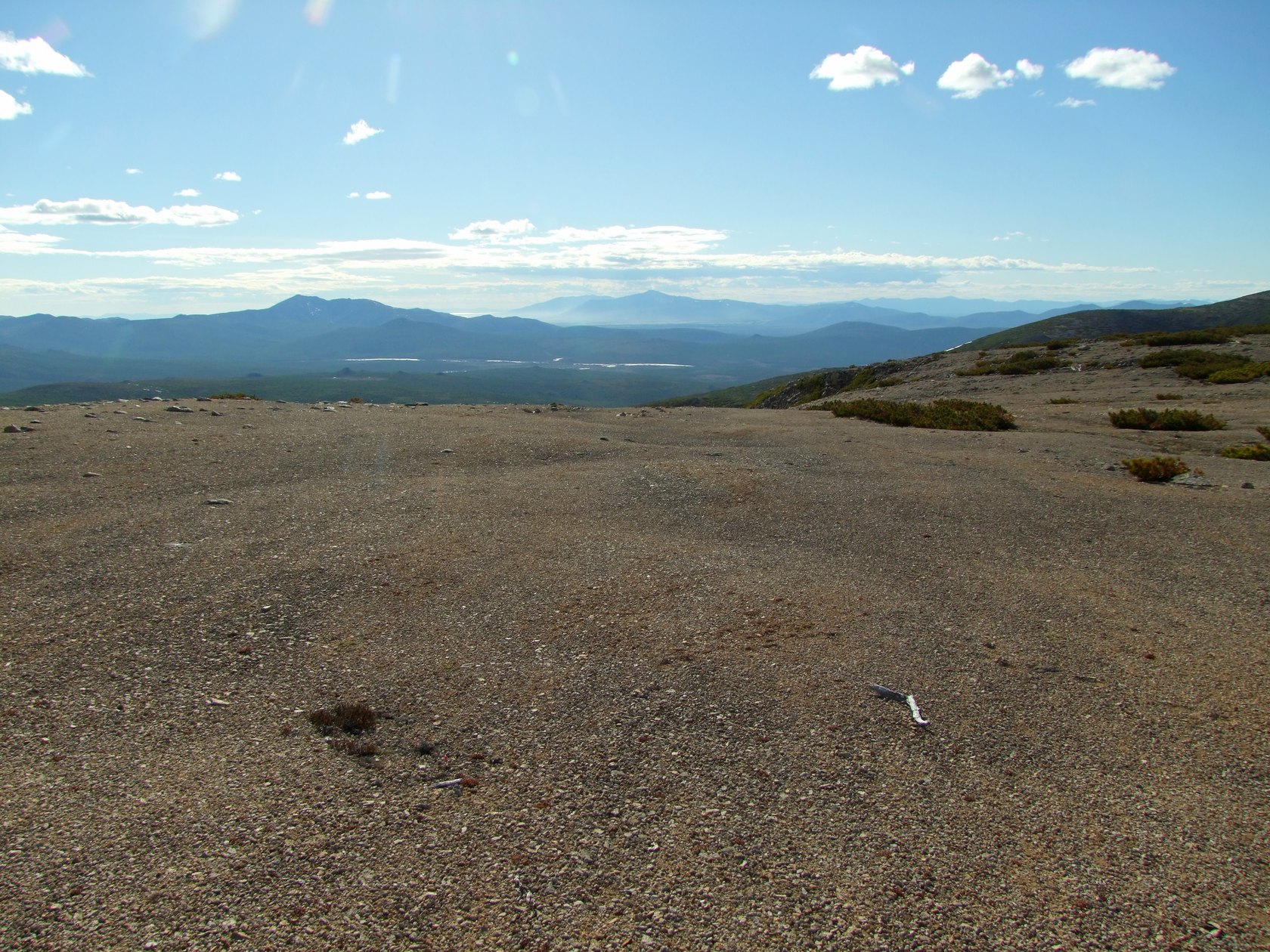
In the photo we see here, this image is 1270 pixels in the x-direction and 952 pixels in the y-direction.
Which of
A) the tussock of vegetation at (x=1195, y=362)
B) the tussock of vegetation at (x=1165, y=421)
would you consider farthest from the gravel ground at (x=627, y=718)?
the tussock of vegetation at (x=1195, y=362)

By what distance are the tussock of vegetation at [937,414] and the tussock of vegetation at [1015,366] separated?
1356 centimetres

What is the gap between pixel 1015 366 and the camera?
4053cm

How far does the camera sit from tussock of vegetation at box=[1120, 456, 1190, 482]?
15562mm

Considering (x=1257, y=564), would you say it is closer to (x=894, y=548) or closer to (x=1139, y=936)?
(x=894, y=548)

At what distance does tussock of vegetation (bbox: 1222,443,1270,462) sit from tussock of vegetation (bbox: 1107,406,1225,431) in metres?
3.57

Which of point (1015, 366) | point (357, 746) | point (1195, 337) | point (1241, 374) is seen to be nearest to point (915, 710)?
point (357, 746)

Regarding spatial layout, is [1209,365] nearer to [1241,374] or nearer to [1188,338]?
[1241,374]

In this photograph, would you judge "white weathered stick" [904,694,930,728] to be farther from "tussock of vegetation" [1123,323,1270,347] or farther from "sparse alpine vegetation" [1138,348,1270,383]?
"tussock of vegetation" [1123,323,1270,347]

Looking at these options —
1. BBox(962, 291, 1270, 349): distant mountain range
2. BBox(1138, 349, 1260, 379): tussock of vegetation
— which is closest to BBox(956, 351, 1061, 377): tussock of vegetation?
BBox(1138, 349, 1260, 379): tussock of vegetation

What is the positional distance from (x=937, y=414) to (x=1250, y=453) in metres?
8.71

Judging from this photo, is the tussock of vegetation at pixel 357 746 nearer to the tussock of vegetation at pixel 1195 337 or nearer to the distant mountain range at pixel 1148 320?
the tussock of vegetation at pixel 1195 337

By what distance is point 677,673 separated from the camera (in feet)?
24.3

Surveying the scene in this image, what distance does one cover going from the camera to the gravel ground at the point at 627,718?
457 cm

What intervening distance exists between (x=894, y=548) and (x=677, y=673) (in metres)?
5.39
